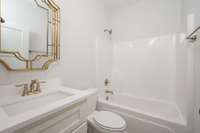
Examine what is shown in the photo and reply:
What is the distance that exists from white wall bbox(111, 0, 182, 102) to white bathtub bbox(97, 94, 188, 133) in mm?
167

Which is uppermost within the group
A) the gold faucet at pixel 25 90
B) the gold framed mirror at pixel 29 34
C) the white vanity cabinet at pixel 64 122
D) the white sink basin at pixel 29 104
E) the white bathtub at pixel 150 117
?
the gold framed mirror at pixel 29 34

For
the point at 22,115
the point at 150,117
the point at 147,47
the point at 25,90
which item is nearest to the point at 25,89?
the point at 25,90

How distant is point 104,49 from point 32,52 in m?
1.46

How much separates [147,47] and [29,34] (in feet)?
6.50

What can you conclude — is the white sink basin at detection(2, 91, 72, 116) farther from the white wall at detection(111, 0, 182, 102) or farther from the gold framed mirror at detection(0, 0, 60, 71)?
the white wall at detection(111, 0, 182, 102)

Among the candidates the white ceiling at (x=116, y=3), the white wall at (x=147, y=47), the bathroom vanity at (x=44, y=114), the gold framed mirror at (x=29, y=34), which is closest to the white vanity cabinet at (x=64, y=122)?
the bathroom vanity at (x=44, y=114)

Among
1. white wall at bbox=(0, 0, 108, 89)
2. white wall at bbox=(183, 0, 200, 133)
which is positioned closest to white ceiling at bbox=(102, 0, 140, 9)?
white wall at bbox=(0, 0, 108, 89)

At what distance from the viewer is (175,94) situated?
1885 mm

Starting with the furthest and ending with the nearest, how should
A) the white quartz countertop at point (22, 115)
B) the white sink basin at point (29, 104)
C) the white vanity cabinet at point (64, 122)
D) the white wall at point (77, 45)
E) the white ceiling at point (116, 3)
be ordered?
1. the white ceiling at point (116, 3)
2. the white wall at point (77, 45)
3. the white sink basin at point (29, 104)
4. the white vanity cabinet at point (64, 122)
5. the white quartz countertop at point (22, 115)

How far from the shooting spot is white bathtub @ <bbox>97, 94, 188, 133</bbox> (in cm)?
126

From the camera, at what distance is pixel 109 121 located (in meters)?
1.27

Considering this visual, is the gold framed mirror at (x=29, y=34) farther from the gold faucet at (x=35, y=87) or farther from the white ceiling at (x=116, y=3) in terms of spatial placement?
the white ceiling at (x=116, y=3)

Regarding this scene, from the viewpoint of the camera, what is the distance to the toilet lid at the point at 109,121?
3.85 feet

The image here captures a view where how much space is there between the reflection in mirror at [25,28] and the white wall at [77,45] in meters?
0.23
